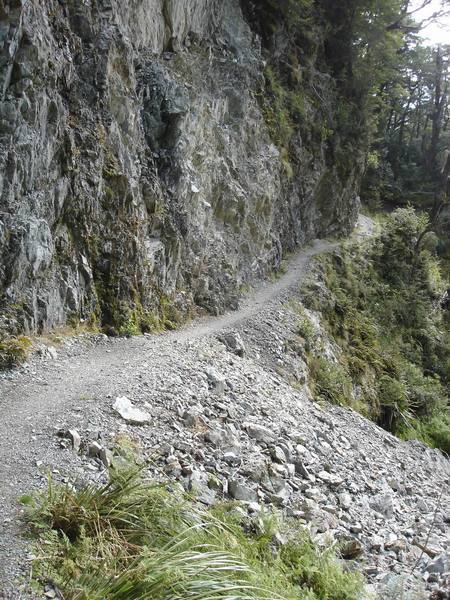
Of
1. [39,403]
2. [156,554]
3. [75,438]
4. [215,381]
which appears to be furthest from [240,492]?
[215,381]

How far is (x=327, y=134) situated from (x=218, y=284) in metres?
→ 15.3

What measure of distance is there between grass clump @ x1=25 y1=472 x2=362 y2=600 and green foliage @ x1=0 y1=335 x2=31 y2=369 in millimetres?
3434

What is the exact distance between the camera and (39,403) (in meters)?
6.60

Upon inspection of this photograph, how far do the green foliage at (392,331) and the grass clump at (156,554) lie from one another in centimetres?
947

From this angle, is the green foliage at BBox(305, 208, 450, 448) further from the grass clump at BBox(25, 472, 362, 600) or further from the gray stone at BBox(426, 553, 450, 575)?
the grass clump at BBox(25, 472, 362, 600)

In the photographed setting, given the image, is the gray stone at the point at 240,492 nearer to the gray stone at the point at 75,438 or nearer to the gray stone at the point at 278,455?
the gray stone at the point at 278,455

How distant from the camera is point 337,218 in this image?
1140 inches

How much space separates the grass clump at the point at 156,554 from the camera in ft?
11.1

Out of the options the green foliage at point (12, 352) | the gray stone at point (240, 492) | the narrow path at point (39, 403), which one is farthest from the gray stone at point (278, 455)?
the green foliage at point (12, 352)

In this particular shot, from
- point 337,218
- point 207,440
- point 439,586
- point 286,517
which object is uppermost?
point 337,218

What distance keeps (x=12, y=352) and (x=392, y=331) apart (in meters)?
19.1

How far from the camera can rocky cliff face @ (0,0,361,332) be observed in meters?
8.38

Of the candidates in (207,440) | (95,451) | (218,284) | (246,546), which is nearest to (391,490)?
(207,440)

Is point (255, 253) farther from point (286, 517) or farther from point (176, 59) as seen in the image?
point (286, 517)
